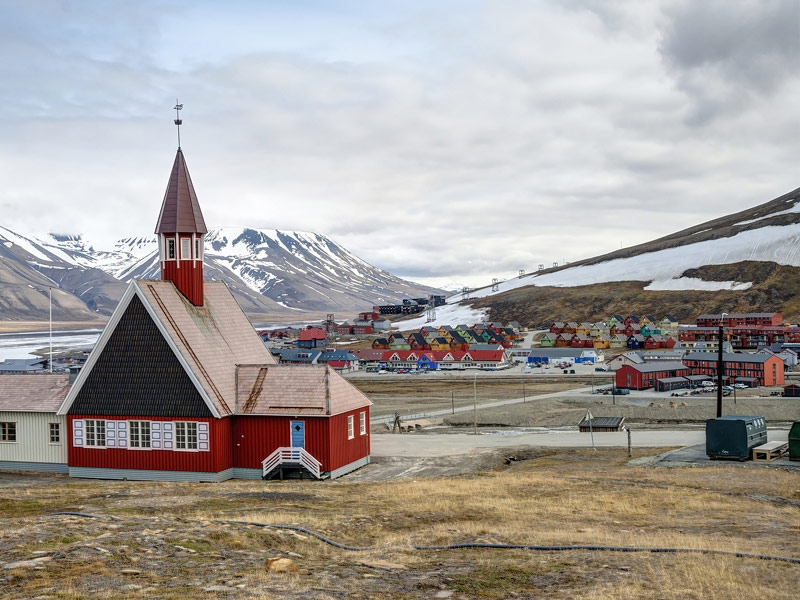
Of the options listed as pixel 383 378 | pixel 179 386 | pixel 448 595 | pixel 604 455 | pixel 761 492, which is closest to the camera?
pixel 448 595

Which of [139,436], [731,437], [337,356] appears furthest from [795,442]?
[337,356]

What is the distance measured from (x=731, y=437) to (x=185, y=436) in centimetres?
3080

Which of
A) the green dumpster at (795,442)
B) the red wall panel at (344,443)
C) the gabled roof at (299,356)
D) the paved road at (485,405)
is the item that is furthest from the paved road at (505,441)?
the gabled roof at (299,356)

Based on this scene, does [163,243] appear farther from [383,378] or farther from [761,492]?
[383,378]

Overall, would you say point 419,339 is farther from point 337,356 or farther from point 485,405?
point 485,405

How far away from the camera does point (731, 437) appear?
146 feet

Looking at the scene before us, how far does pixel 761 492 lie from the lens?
31.9 meters

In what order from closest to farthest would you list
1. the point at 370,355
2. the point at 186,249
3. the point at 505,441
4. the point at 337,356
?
the point at 186,249, the point at 505,441, the point at 337,356, the point at 370,355

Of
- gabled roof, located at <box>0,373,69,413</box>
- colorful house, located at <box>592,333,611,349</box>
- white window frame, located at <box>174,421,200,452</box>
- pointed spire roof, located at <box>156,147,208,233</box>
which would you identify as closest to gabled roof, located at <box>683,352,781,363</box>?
colorful house, located at <box>592,333,611,349</box>

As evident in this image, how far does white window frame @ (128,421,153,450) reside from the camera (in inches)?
1641

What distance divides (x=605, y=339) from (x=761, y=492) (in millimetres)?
171832

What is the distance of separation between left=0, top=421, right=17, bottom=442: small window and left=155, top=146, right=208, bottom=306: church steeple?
12358mm

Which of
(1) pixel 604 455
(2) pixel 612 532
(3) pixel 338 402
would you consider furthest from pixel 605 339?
(2) pixel 612 532

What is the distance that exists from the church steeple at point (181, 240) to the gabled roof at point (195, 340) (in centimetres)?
88
